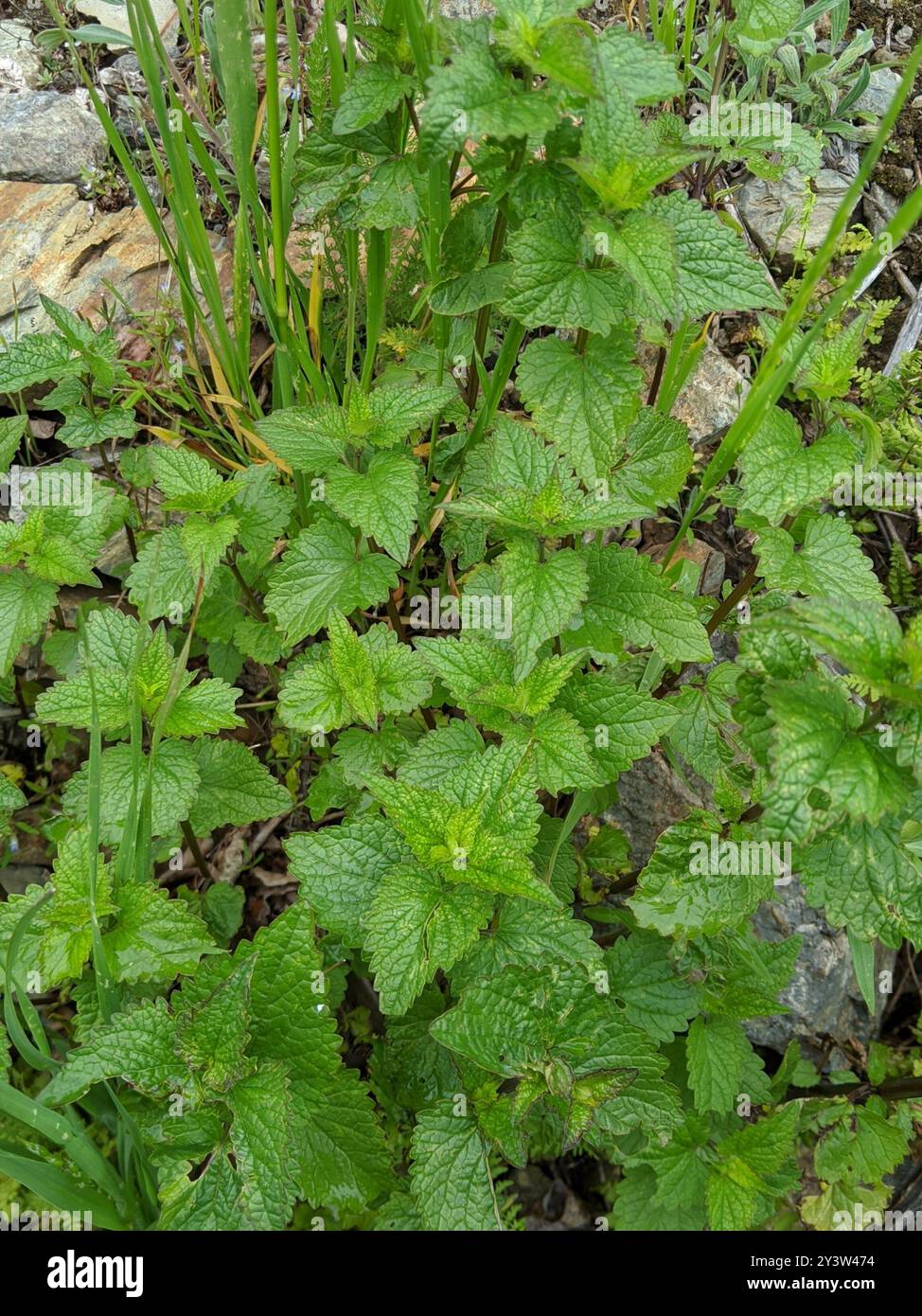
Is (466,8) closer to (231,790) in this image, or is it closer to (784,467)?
(784,467)

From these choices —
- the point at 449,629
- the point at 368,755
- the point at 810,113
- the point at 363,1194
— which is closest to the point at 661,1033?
the point at 363,1194

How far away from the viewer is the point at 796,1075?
254 centimetres

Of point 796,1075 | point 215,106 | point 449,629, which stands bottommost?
point 796,1075

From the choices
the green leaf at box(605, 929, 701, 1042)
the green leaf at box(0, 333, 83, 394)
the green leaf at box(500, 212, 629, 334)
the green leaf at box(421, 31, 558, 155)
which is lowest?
the green leaf at box(605, 929, 701, 1042)

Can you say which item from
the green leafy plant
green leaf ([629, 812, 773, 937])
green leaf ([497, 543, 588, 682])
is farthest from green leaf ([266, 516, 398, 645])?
green leaf ([629, 812, 773, 937])

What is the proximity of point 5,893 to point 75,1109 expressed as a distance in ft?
2.40

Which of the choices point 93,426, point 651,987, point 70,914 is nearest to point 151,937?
point 70,914

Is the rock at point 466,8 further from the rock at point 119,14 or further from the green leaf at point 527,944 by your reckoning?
the green leaf at point 527,944

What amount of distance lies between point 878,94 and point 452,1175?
406 centimetres

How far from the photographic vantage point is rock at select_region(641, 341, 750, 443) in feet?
10.4

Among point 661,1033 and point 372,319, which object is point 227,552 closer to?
point 372,319

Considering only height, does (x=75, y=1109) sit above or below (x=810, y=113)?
below

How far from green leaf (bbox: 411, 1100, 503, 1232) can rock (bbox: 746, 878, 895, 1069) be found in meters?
1.12

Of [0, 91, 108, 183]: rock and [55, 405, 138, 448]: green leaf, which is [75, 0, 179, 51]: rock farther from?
[55, 405, 138, 448]: green leaf
